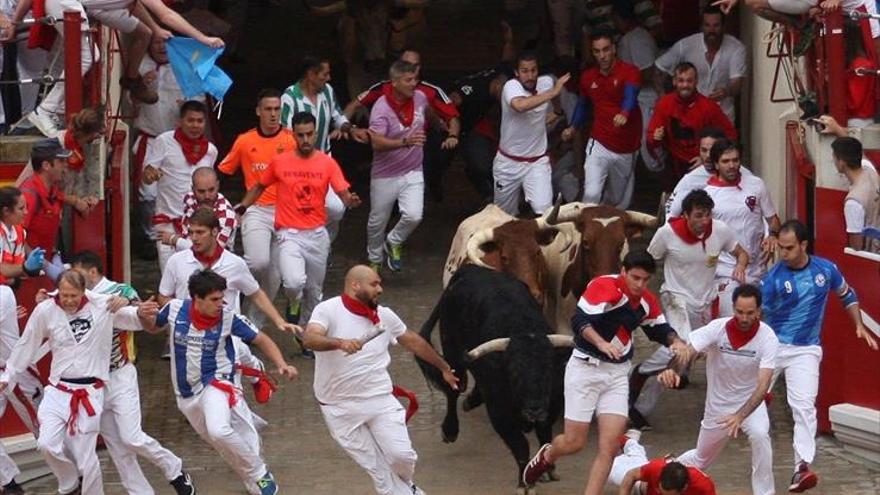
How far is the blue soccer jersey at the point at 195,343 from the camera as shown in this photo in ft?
53.6

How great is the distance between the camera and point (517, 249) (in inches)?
731

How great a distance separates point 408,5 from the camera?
23250 mm

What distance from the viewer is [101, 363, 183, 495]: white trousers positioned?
16.4m

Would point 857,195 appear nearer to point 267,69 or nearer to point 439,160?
point 439,160

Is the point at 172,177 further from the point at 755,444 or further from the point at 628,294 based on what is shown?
the point at 755,444

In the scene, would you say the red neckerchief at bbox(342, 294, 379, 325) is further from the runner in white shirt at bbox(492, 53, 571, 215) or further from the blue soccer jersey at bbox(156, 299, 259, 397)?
the runner in white shirt at bbox(492, 53, 571, 215)

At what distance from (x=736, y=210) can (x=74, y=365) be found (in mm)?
5283

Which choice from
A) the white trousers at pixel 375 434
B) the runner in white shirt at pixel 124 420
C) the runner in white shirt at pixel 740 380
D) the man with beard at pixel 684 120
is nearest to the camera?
the runner in white shirt at pixel 740 380

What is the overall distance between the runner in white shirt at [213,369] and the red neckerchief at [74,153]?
1.99 meters

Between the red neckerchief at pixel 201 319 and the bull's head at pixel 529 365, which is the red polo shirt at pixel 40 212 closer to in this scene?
the red neckerchief at pixel 201 319

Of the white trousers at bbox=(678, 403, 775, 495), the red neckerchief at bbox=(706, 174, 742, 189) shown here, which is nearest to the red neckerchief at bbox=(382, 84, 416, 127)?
the red neckerchief at bbox=(706, 174, 742, 189)

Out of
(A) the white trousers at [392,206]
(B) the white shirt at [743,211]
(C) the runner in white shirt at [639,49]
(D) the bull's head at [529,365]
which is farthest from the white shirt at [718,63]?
(D) the bull's head at [529,365]

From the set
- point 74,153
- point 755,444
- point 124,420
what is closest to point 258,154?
point 74,153

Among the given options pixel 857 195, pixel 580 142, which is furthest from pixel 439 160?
pixel 857 195
